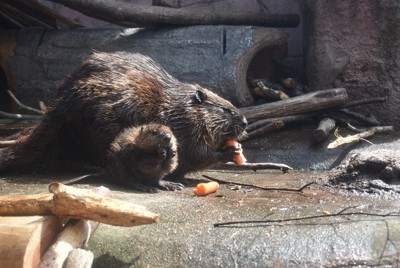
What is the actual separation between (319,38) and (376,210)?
3936 mm

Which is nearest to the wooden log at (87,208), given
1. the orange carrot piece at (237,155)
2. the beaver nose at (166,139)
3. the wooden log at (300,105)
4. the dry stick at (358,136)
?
the beaver nose at (166,139)

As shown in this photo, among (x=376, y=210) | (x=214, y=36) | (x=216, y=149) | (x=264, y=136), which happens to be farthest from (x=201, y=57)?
(x=376, y=210)

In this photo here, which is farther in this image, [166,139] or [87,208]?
[166,139]

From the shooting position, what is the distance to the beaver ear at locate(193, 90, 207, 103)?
597 centimetres

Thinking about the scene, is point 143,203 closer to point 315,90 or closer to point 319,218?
point 319,218

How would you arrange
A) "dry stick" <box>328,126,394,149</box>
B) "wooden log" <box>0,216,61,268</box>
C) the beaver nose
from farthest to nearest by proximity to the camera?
"dry stick" <box>328,126,394,149</box>, the beaver nose, "wooden log" <box>0,216,61,268</box>

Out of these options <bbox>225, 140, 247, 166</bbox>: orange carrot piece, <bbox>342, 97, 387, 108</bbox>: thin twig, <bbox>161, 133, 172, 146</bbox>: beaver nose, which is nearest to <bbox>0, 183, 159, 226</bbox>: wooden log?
<bbox>161, 133, 172, 146</bbox>: beaver nose

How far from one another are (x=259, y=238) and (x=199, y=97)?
2.50 m

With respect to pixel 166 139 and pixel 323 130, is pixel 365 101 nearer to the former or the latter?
pixel 323 130

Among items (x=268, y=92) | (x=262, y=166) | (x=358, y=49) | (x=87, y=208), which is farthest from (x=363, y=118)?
(x=87, y=208)

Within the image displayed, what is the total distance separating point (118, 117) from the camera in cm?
560

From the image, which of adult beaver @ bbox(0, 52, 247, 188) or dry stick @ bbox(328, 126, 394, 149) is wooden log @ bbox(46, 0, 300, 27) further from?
dry stick @ bbox(328, 126, 394, 149)

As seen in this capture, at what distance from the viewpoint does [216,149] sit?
19.9 feet

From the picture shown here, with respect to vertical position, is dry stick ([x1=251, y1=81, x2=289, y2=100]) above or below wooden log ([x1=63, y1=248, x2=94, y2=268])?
above
